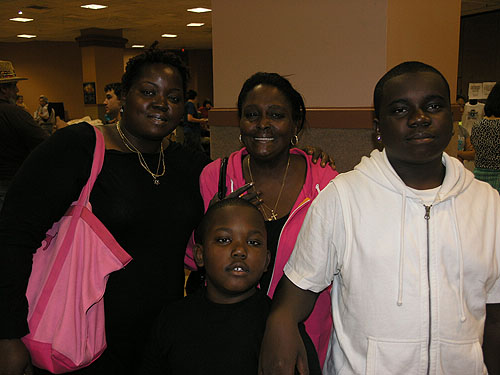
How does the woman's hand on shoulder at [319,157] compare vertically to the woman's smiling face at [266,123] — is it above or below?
below

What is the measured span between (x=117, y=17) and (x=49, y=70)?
6830 mm

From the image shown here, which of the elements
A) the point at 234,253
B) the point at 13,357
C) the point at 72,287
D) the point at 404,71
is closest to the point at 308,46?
the point at 404,71

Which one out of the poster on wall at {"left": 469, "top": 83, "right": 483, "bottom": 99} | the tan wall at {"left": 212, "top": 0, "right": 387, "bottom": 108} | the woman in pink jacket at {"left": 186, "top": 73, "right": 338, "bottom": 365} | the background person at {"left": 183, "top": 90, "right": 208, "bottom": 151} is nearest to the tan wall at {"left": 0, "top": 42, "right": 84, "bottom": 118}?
the background person at {"left": 183, "top": 90, "right": 208, "bottom": 151}

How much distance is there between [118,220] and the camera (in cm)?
157

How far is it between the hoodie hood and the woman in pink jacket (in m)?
0.40

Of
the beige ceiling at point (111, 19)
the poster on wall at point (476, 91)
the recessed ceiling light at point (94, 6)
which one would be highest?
the beige ceiling at point (111, 19)

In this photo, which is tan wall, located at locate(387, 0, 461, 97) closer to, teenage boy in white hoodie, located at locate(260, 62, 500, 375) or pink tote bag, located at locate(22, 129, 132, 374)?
teenage boy in white hoodie, located at locate(260, 62, 500, 375)

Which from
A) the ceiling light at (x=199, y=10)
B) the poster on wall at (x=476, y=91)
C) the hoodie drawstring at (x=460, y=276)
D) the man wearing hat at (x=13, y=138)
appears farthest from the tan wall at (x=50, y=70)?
the hoodie drawstring at (x=460, y=276)

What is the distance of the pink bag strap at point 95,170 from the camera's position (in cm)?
152

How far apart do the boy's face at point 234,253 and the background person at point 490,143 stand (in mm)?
3229

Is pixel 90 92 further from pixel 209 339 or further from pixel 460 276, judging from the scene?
pixel 460 276

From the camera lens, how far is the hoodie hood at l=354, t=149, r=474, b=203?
1.28 m

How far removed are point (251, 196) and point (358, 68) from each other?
177cm

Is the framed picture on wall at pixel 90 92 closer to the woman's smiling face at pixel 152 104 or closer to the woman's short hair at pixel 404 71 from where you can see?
the woman's smiling face at pixel 152 104
